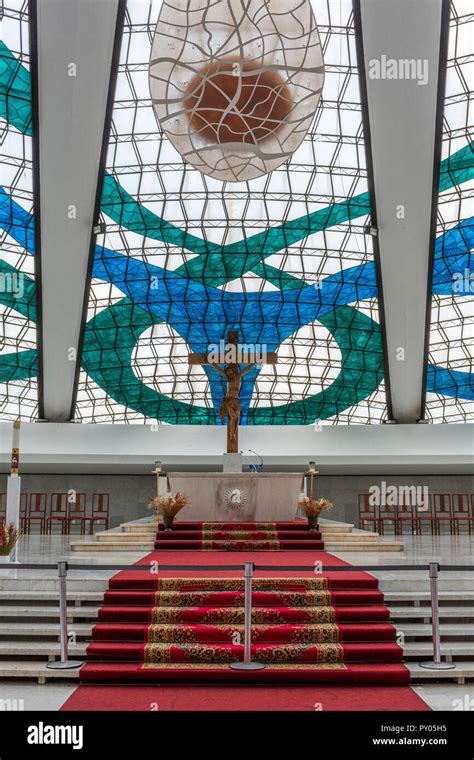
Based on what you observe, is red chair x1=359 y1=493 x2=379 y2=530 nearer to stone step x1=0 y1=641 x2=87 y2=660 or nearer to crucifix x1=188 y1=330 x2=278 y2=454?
crucifix x1=188 y1=330 x2=278 y2=454

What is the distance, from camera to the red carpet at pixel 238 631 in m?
7.80

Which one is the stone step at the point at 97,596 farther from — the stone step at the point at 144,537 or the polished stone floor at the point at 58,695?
the stone step at the point at 144,537

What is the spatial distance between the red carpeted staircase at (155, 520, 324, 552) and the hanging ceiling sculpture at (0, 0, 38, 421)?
11640 mm

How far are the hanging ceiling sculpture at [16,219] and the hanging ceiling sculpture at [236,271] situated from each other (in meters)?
2.33

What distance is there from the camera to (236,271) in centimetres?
2702

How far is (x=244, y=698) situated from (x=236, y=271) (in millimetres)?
20927

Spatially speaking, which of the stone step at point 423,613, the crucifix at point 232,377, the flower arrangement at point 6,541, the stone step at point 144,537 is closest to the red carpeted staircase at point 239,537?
the stone step at point 144,537

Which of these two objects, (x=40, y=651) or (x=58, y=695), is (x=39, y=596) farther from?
(x=58, y=695)

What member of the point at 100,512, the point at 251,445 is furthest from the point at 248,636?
the point at 100,512

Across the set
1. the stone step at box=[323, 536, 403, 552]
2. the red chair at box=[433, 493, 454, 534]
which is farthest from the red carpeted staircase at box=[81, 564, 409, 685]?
the red chair at box=[433, 493, 454, 534]
